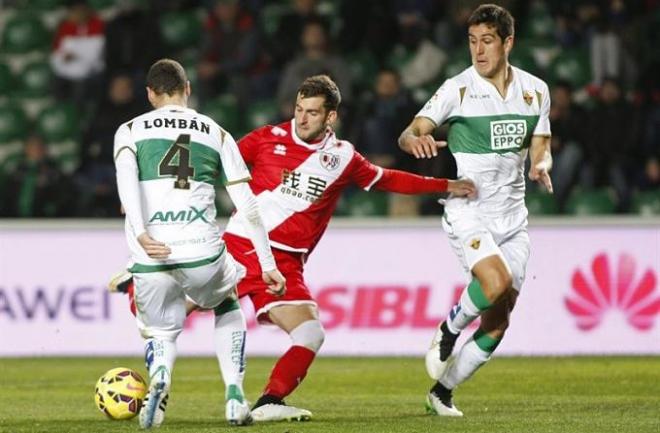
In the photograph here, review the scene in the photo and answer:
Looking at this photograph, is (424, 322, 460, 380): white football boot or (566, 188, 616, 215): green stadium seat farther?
(566, 188, 616, 215): green stadium seat

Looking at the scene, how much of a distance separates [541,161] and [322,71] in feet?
27.1

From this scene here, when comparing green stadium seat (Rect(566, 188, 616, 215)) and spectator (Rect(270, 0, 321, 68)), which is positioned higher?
spectator (Rect(270, 0, 321, 68))

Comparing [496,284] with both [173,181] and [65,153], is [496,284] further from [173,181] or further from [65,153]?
[65,153]

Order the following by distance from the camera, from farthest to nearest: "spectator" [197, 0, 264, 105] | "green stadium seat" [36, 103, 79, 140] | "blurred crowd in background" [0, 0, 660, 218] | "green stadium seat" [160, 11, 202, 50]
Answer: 1. "green stadium seat" [160, 11, 202, 50]
2. "green stadium seat" [36, 103, 79, 140]
3. "spectator" [197, 0, 264, 105]
4. "blurred crowd in background" [0, 0, 660, 218]

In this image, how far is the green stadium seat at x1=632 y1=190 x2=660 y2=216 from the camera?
51.8 feet

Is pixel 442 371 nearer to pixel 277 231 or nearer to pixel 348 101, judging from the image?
pixel 277 231

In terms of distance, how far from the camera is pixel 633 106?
16266 millimetres

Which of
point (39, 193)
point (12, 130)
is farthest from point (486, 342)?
point (12, 130)

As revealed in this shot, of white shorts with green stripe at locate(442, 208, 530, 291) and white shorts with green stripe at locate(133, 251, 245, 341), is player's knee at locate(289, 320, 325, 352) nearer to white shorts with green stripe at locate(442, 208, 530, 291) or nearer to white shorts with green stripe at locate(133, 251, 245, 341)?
white shorts with green stripe at locate(133, 251, 245, 341)

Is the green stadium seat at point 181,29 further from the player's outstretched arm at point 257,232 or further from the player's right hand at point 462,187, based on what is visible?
the player's outstretched arm at point 257,232

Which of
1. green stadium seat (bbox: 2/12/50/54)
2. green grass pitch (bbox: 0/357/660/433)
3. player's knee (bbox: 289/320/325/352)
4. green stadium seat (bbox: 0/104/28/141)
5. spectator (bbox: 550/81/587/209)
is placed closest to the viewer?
green grass pitch (bbox: 0/357/660/433)

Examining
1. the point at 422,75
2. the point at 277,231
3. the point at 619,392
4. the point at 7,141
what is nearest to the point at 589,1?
the point at 422,75

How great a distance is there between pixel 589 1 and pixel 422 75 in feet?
7.35

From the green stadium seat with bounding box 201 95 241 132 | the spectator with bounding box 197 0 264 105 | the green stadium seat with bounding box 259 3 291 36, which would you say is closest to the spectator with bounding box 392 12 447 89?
the green stadium seat with bounding box 259 3 291 36
